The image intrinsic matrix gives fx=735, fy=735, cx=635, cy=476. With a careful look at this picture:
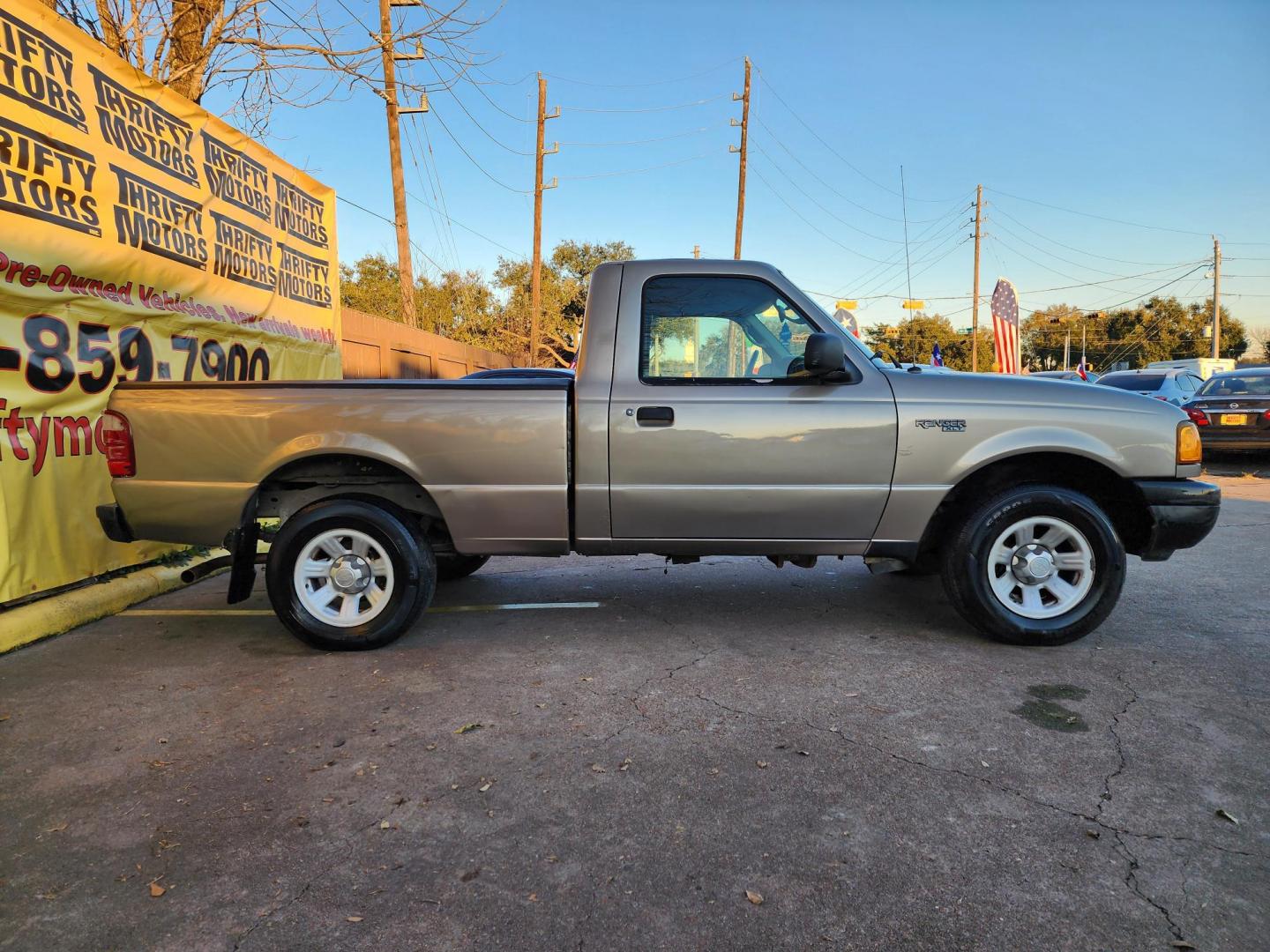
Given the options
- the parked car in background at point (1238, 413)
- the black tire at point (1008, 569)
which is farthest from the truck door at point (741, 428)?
the parked car in background at point (1238, 413)


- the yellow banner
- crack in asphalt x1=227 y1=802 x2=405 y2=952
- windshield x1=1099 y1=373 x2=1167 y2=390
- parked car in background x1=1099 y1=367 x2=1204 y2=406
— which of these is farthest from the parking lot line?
windshield x1=1099 y1=373 x2=1167 y2=390

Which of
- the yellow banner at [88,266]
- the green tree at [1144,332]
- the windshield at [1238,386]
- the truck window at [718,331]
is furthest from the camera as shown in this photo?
the green tree at [1144,332]

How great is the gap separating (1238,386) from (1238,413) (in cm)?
76

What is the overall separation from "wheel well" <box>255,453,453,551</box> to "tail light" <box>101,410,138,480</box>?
2.23 feet

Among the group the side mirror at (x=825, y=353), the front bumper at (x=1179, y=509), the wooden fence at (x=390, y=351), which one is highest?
Result: the wooden fence at (x=390, y=351)

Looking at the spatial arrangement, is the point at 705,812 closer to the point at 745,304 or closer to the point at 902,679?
the point at 902,679

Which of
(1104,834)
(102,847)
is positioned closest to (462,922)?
(102,847)

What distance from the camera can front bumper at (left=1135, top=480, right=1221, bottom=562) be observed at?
12.9 feet

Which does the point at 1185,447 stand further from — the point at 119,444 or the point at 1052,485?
the point at 119,444

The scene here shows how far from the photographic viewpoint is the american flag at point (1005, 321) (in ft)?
47.0

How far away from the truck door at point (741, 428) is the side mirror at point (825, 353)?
238 mm

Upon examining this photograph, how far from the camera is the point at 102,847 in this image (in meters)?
2.35

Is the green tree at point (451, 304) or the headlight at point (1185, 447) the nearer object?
the headlight at point (1185, 447)

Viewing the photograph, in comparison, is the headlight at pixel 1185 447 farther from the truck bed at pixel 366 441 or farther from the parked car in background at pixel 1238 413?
the parked car in background at pixel 1238 413
